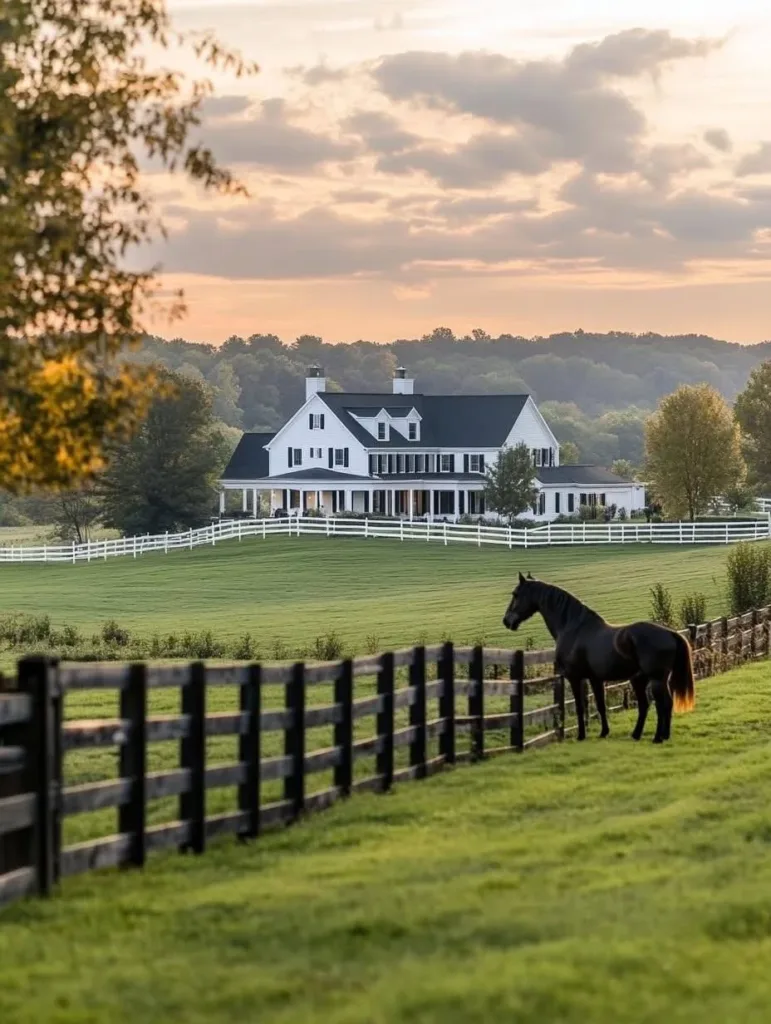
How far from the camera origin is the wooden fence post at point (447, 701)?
16797 millimetres

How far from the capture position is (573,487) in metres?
108

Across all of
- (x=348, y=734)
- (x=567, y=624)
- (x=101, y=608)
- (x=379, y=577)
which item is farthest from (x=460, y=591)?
(x=348, y=734)

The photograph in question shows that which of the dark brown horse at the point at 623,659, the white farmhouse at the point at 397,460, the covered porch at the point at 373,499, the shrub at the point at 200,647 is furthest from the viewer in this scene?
the white farmhouse at the point at 397,460

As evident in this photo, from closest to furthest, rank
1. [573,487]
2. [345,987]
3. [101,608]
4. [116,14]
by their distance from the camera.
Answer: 1. [345,987]
2. [116,14]
3. [101,608]
4. [573,487]

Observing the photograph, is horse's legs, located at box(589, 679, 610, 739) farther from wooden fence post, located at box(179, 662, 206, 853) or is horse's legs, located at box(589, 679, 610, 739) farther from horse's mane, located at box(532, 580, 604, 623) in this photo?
wooden fence post, located at box(179, 662, 206, 853)

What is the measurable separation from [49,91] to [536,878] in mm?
7341

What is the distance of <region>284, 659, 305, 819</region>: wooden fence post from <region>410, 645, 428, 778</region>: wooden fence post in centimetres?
271

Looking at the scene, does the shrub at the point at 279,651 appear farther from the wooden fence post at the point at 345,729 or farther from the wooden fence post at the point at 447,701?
the wooden fence post at the point at 345,729

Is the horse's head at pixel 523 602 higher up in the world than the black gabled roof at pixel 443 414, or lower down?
lower down

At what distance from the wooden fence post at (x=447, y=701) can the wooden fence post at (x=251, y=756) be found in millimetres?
4346

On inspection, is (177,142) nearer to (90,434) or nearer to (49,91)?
(49,91)

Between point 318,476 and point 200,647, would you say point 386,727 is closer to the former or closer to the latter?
point 200,647

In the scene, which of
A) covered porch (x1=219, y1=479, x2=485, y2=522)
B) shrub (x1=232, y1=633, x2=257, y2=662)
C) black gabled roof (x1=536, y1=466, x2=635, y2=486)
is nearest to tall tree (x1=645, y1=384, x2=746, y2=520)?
black gabled roof (x1=536, y1=466, x2=635, y2=486)

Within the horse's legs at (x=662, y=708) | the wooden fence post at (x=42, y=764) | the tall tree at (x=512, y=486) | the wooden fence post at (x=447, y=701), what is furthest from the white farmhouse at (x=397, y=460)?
the wooden fence post at (x=42, y=764)
